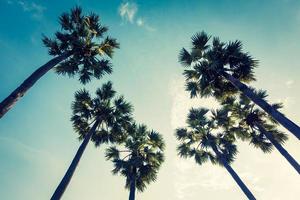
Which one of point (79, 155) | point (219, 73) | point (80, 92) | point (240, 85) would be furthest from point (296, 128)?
point (80, 92)

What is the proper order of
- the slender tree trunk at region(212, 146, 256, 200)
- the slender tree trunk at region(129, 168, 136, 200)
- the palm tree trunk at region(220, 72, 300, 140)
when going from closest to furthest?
1. the palm tree trunk at region(220, 72, 300, 140)
2. the slender tree trunk at region(212, 146, 256, 200)
3. the slender tree trunk at region(129, 168, 136, 200)

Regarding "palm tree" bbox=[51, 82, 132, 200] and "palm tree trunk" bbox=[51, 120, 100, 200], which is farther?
"palm tree" bbox=[51, 82, 132, 200]

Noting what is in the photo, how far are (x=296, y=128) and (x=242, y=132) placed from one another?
7.84 metres

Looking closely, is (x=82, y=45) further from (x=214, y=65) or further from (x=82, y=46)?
(x=214, y=65)

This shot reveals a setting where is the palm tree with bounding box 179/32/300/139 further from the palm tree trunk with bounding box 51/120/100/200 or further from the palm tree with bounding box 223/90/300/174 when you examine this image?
the palm tree trunk with bounding box 51/120/100/200

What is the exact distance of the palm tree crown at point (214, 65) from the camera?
1305cm

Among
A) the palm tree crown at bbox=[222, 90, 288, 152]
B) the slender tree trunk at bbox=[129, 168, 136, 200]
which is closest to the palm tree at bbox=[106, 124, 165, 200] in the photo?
the slender tree trunk at bbox=[129, 168, 136, 200]

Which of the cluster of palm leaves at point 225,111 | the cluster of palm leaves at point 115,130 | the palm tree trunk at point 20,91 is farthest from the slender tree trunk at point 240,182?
the palm tree trunk at point 20,91

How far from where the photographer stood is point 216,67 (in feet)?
42.0

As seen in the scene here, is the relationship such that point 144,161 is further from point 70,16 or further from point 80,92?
point 70,16

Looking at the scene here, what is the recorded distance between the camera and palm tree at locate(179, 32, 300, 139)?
13.0 meters

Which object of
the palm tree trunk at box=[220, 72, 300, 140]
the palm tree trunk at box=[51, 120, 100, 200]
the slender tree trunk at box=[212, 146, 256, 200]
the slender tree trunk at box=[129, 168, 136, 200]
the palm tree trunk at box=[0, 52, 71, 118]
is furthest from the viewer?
the slender tree trunk at box=[129, 168, 136, 200]

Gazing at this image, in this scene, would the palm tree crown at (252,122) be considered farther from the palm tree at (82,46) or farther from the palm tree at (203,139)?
the palm tree at (82,46)

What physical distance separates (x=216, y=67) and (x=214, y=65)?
0.55ft
